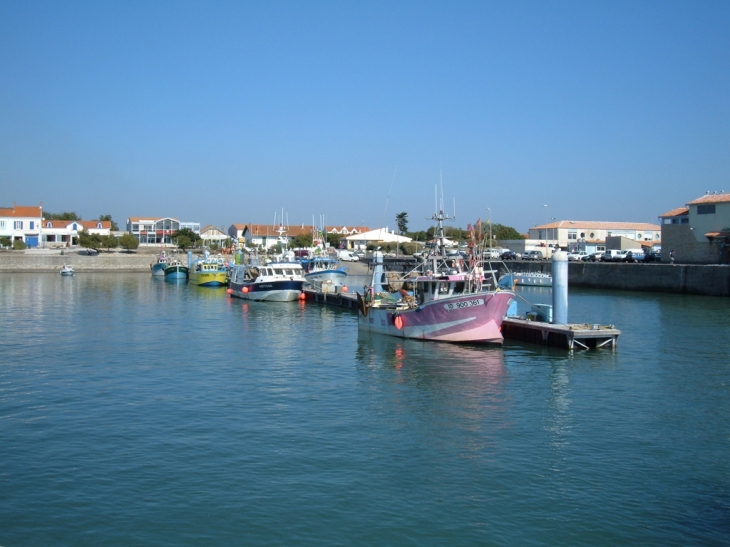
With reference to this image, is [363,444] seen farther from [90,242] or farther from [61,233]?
[61,233]

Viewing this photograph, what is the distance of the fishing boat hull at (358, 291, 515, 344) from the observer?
92.2 feet

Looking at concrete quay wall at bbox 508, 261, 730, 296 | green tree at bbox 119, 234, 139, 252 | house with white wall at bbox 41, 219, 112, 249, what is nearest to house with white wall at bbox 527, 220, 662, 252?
concrete quay wall at bbox 508, 261, 730, 296

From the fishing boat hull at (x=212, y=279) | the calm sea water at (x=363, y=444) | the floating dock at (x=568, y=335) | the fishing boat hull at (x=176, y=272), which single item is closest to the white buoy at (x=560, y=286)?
the floating dock at (x=568, y=335)

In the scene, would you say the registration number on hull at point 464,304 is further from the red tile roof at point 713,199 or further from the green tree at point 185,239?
the green tree at point 185,239

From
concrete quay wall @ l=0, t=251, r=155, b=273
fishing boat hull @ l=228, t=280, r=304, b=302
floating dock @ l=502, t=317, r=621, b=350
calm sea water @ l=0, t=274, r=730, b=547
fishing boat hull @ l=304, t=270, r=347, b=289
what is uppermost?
concrete quay wall @ l=0, t=251, r=155, b=273

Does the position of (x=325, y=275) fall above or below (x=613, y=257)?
below

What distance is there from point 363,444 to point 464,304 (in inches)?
526

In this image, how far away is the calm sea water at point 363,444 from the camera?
11906 mm

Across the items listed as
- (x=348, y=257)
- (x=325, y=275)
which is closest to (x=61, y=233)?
(x=348, y=257)

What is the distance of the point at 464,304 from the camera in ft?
93.4

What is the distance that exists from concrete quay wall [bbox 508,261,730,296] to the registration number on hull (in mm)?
32158

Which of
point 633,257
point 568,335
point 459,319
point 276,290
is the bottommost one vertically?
point 568,335

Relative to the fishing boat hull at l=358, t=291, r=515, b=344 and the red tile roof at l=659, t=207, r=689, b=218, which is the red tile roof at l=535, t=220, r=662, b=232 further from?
the fishing boat hull at l=358, t=291, r=515, b=344

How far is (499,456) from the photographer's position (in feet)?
49.4
